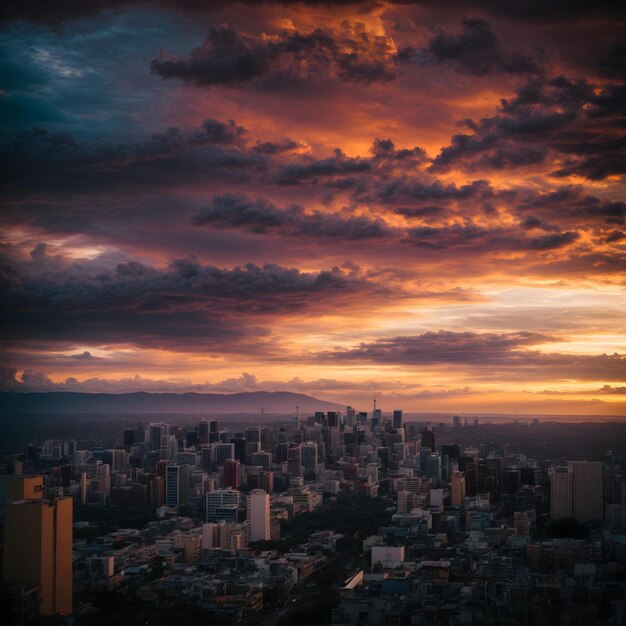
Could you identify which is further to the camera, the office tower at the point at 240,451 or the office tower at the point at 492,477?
the office tower at the point at 240,451

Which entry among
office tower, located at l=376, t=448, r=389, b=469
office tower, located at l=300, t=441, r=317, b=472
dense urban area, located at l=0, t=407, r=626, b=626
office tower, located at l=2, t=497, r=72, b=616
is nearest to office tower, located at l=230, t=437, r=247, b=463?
dense urban area, located at l=0, t=407, r=626, b=626

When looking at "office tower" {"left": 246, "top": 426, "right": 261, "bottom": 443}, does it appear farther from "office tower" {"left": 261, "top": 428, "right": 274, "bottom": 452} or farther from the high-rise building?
the high-rise building

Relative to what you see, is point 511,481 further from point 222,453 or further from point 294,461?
point 222,453

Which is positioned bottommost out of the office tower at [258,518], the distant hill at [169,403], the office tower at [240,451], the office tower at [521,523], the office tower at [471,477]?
the office tower at [258,518]

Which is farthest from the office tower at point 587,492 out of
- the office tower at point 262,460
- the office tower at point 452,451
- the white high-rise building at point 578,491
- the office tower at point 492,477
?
the office tower at point 262,460

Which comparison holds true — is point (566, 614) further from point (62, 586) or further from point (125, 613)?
point (62, 586)

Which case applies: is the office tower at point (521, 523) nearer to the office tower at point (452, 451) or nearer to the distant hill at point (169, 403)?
the distant hill at point (169, 403)

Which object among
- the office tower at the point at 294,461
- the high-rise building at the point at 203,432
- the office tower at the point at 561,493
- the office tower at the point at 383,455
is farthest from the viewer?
the office tower at the point at 383,455
